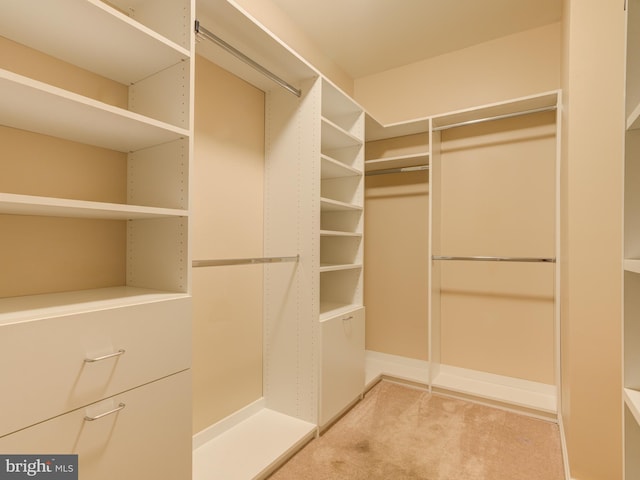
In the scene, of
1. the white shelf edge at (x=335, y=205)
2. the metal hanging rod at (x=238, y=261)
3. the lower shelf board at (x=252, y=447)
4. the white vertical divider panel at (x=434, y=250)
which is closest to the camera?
the metal hanging rod at (x=238, y=261)

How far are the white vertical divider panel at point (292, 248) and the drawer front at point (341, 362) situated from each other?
83mm

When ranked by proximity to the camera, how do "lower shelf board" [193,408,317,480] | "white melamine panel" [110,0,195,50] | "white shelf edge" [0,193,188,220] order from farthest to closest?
"lower shelf board" [193,408,317,480] → "white melamine panel" [110,0,195,50] → "white shelf edge" [0,193,188,220]

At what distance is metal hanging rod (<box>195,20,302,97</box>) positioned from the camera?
1557 mm

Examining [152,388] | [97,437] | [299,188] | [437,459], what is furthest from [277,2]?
[437,459]

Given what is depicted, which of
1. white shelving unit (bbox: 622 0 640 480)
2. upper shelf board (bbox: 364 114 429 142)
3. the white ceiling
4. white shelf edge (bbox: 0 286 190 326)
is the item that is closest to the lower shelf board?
white shelf edge (bbox: 0 286 190 326)

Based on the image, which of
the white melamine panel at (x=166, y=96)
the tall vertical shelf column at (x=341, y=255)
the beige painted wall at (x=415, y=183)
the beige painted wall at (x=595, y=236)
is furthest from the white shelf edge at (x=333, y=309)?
the white melamine panel at (x=166, y=96)

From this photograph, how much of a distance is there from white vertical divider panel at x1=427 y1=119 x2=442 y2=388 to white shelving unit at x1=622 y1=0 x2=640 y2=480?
1951 millimetres

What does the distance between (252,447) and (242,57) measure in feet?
7.00

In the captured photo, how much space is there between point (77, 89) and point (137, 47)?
317mm

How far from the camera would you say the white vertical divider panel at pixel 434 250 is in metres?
2.73

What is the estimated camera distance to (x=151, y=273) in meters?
1.42

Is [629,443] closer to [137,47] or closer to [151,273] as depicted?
[151,273]

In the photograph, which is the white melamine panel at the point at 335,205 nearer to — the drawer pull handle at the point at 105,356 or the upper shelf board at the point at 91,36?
the upper shelf board at the point at 91,36

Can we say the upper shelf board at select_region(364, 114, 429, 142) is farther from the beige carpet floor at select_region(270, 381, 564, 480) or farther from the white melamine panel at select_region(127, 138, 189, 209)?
the beige carpet floor at select_region(270, 381, 564, 480)
